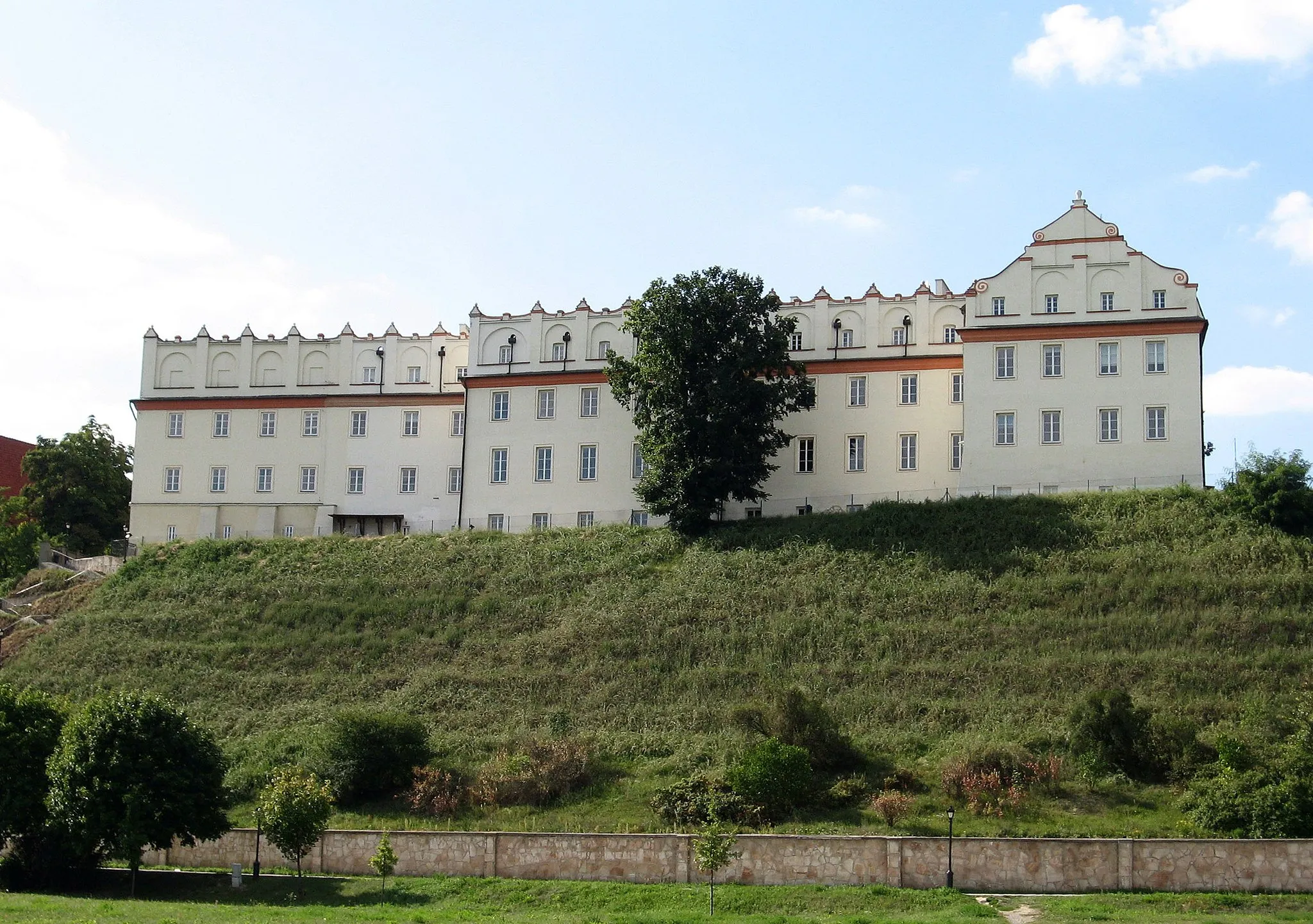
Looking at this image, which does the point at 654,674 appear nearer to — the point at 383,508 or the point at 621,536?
the point at 621,536

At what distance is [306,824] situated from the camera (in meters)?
29.7

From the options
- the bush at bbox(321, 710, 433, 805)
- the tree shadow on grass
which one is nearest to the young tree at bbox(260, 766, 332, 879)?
the bush at bbox(321, 710, 433, 805)

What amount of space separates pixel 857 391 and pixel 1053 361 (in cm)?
826

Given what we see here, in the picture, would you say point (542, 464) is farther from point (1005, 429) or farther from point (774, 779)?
point (774, 779)

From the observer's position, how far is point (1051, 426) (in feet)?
181

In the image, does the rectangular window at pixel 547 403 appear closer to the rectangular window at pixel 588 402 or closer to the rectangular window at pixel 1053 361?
the rectangular window at pixel 588 402

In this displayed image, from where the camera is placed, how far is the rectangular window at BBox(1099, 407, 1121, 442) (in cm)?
5428

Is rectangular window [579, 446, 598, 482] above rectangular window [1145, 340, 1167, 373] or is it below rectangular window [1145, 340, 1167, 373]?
below

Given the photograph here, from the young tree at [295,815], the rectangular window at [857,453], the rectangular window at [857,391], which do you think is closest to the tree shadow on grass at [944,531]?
the rectangular window at [857,453]

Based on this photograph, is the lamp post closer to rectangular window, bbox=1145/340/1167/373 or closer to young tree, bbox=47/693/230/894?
young tree, bbox=47/693/230/894

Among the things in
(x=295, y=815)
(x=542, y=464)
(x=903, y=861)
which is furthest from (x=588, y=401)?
(x=903, y=861)

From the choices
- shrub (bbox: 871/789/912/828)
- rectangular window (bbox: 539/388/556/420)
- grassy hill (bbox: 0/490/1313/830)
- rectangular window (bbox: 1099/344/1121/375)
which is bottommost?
shrub (bbox: 871/789/912/828)

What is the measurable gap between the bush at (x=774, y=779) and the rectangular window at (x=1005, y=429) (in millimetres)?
24895

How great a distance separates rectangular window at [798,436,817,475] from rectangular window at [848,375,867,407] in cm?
222
